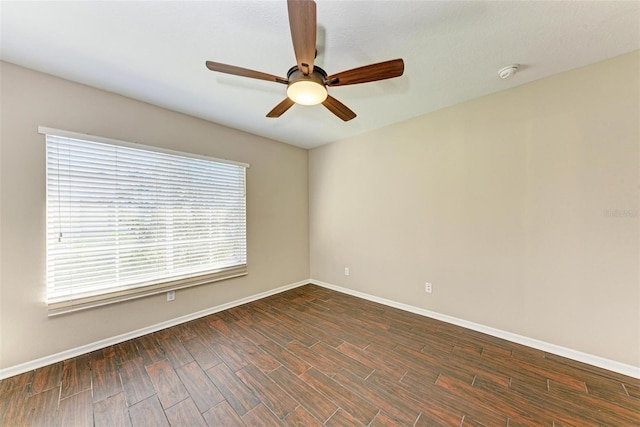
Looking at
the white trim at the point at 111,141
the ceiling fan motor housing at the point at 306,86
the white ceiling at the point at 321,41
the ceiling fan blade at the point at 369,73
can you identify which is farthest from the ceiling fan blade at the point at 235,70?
the white trim at the point at 111,141

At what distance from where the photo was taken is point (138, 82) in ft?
7.22

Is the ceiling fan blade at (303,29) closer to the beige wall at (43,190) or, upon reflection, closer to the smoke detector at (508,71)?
the smoke detector at (508,71)

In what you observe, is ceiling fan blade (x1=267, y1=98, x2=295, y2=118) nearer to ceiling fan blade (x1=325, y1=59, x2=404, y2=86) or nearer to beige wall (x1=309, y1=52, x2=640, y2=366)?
ceiling fan blade (x1=325, y1=59, x2=404, y2=86)

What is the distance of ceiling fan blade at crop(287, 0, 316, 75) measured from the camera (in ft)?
3.61

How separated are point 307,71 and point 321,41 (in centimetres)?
35

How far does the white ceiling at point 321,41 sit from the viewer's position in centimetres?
143

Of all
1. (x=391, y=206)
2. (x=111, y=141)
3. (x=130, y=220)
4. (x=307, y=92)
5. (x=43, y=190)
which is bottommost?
(x=130, y=220)

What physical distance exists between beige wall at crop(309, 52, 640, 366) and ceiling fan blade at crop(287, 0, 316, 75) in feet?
6.84

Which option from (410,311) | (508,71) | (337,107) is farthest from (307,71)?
(410,311)

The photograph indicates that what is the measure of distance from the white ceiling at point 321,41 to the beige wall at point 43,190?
19 centimetres

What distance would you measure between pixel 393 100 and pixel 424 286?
7.63 ft

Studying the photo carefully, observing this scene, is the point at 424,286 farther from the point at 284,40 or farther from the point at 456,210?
the point at 284,40

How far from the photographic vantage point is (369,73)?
1554 mm

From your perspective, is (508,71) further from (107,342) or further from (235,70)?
(107,342)
